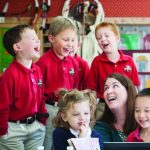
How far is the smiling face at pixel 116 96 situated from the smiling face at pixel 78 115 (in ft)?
0.59

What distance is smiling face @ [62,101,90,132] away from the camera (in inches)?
88.3

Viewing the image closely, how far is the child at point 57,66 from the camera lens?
3.17m

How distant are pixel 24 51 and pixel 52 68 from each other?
0.36 metres

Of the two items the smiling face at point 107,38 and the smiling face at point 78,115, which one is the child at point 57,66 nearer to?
the smiling face at point 107,38

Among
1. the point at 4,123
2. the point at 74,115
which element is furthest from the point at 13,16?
the point at 74,115

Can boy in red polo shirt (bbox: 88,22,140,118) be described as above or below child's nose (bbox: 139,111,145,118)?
above

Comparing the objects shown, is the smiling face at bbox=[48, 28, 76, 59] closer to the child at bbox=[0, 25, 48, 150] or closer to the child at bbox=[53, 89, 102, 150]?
the child at bbox=[0, 25, 48, 150]

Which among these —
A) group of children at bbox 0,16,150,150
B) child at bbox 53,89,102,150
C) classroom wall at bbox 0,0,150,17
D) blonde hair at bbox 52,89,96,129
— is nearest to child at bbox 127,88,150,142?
group of children at bbox 0,16,150,150

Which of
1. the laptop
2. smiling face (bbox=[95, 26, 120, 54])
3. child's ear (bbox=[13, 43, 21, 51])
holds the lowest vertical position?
the laptop

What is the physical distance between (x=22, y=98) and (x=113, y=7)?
10.9 ft

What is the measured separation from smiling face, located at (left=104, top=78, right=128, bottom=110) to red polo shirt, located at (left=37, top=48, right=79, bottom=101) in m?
0.76

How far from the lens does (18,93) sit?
278 cm

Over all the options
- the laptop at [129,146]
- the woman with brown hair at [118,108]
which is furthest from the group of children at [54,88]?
the laptop at [129,146]

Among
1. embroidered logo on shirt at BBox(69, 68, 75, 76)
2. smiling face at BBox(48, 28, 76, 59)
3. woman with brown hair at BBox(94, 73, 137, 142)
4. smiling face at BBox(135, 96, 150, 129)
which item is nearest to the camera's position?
smiling face at BBox(135, 96, 150, 129)
